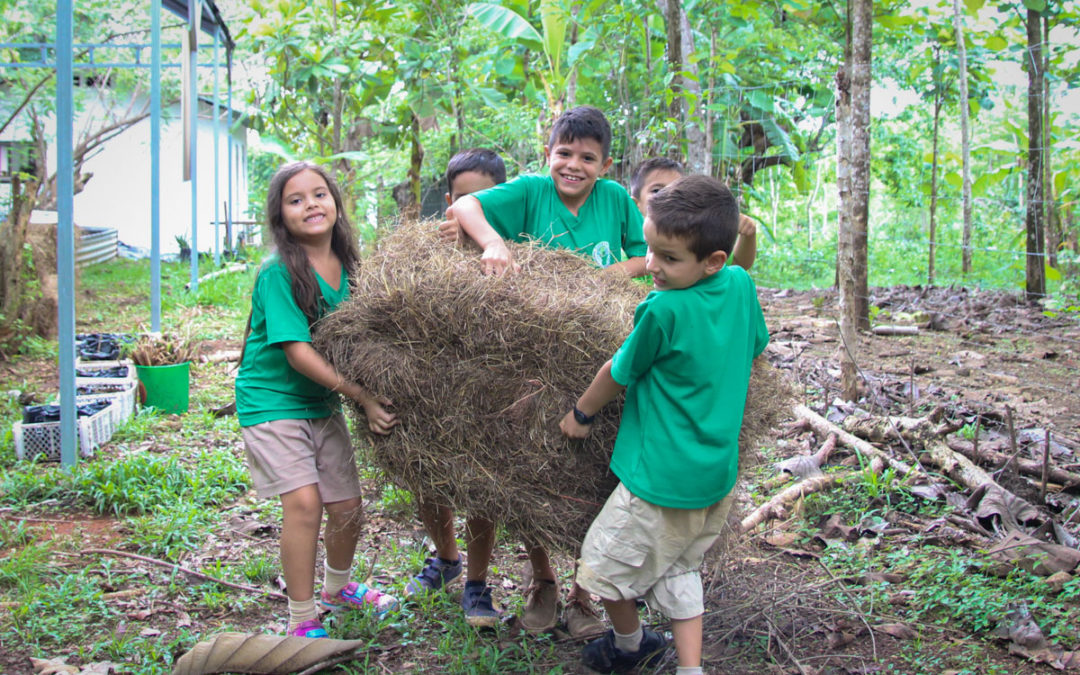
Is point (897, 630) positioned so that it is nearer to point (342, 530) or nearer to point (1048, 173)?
point (342, 530)

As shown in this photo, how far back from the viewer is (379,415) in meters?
2.48

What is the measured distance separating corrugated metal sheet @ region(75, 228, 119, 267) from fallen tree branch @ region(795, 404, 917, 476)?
12.5 m

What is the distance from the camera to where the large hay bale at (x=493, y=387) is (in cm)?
238

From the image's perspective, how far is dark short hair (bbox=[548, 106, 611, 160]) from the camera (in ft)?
9.72

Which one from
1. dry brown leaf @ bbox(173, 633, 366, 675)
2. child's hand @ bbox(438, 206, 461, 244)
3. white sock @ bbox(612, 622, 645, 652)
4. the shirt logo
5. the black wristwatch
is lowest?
dry brown leaf @ bbox(173, 633, 366, 675)

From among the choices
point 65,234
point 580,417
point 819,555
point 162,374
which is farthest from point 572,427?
point 162,374

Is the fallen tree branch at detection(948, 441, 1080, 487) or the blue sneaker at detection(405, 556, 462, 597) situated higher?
the fallen tree branch at detection(948, 441, 1080, 487)

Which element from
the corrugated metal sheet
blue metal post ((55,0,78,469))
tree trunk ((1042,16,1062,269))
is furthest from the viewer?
the corrugated metal sheet

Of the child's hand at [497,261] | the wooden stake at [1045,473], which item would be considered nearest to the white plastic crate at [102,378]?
the child's hand at [497,261]

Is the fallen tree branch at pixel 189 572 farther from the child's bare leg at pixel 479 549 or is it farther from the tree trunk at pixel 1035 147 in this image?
the tree trunk at pixel 1035 147

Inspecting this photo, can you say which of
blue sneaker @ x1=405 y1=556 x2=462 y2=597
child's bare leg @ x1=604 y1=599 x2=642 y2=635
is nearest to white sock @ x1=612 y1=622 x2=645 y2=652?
child's bare leg @ x1=604 y1=599 x2=642 y2=635

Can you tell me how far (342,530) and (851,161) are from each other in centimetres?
417

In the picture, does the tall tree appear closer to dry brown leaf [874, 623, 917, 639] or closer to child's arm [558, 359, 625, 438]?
dry brown leaf [874, 623, 917, 639]

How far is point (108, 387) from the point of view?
18.9 ft
